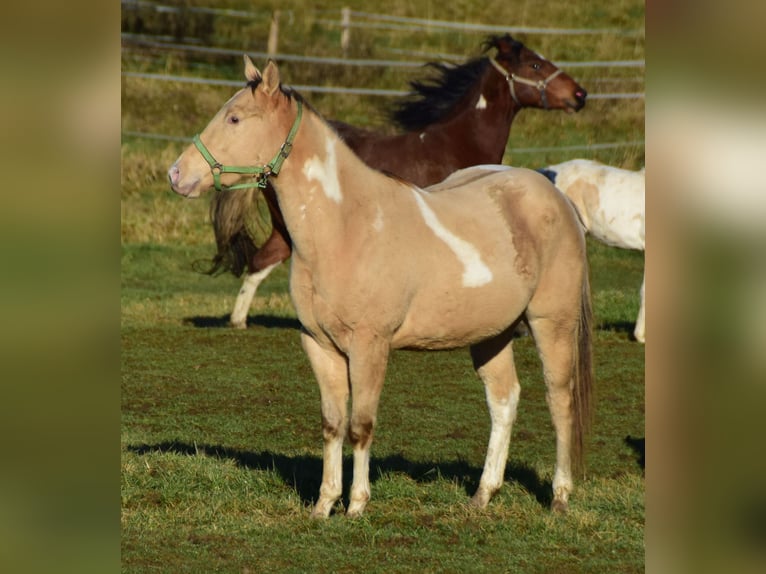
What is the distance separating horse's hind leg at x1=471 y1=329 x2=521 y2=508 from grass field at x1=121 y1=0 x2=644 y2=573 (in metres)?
0.17

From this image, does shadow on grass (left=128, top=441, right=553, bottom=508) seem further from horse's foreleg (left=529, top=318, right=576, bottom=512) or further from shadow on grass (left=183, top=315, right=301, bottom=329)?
shadow on grass (left=183, top=315, right=301, bottom=329)

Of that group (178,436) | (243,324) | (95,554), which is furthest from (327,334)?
(243,324)

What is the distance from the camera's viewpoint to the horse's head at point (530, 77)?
1036 cm

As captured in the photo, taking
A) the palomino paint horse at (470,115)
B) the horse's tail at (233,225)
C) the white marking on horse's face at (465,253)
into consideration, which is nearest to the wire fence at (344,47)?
the palomino paint horse at (470,115)

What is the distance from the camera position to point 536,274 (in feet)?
18.2

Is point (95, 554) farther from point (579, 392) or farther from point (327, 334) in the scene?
point (579, 392)

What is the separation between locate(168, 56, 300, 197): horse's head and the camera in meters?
5.04

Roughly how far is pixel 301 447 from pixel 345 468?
704 mm

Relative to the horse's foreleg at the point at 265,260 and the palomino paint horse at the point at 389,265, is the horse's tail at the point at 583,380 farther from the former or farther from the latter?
the horse's foreleg at the point at 265,260

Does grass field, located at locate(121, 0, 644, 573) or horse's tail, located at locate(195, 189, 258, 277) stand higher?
horse's tail, located at locate(195, 189, 258, 277)

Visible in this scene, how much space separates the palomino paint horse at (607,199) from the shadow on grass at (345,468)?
5.32 m

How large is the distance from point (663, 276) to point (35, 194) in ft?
2.43

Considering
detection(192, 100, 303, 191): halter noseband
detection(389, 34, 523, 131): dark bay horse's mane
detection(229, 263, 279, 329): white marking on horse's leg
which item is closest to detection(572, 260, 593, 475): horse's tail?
detection(192, 100, 303, 191): halter noseband

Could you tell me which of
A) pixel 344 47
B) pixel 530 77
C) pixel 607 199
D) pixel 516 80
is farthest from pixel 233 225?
pixel 344 47
